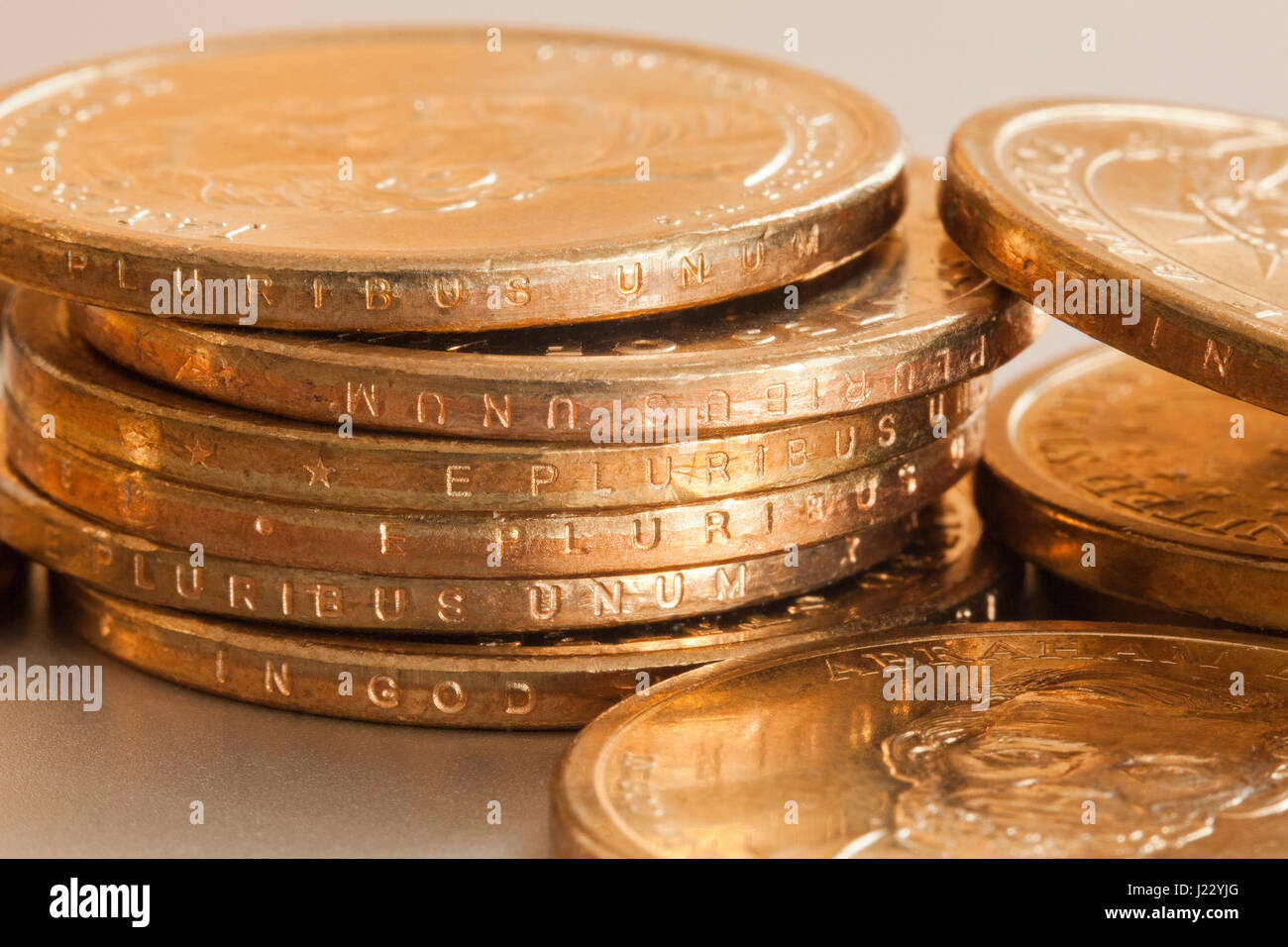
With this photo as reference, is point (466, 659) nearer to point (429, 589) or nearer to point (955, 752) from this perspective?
point (429, 589)

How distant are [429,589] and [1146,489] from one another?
3.53 ft

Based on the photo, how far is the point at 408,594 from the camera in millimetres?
2312

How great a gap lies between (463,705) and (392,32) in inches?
63.3

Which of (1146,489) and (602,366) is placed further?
(1146,489)

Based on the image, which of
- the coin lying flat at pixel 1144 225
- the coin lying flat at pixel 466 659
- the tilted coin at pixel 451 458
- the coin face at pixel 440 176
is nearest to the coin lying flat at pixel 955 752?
the coin lying flat at pixel 466 659

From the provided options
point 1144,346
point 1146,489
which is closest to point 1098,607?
point 1146,489

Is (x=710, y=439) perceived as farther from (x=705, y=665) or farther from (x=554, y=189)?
(x=554, y=189)

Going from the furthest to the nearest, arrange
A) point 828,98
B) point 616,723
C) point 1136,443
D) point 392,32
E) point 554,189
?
point 392,32 → point 828,98 → point 1136,443 → point 554,189 → point 616,723

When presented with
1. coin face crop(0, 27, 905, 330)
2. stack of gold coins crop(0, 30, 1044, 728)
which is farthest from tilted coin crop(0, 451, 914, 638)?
coin face crop(0, 27, 905, 330)

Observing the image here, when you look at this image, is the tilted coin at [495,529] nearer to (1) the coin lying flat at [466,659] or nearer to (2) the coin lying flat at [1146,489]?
(1) the coin lying flat at [466,659]

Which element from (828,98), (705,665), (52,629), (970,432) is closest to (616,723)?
(705,665)

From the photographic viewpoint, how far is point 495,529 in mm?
2268

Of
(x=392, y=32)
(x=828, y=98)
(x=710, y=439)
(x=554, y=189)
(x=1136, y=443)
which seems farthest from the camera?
(x=392, y=32)

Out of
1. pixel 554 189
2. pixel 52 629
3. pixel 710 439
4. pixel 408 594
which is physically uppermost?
pixel 554 189
